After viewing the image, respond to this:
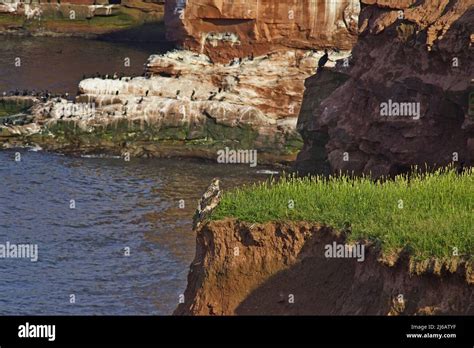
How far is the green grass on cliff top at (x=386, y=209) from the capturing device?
20.6 meters

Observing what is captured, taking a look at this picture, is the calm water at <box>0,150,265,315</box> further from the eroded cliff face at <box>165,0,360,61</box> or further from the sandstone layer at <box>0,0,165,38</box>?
the sandstone layer at <box>0,0,165,38</box>

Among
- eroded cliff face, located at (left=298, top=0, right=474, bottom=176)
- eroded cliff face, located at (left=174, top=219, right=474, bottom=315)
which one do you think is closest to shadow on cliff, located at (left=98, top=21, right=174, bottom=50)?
eroded cliff face, located at (left=298, top=0, right=474, bottom=176)

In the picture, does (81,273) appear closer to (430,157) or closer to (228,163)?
(430,157)

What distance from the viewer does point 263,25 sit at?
190ft

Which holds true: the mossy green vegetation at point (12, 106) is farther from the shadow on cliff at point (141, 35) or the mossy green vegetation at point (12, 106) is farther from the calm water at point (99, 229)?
the shadow on cliff at point (141, 35)

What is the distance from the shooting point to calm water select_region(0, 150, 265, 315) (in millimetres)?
33562

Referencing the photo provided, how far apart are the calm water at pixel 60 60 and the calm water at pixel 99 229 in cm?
1704

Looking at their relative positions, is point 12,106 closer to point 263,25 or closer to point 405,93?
point 263,25

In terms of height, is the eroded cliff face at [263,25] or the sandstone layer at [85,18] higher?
the eroded cliff face at [263,25]

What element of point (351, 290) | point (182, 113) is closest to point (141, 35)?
point (182, 113)

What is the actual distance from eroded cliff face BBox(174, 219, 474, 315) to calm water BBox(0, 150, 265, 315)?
320 inches

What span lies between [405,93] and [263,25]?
84.3 feet

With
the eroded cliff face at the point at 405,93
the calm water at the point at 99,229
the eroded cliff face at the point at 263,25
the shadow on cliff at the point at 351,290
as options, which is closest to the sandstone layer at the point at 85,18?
the eroded cliff face at the point at 263,25
